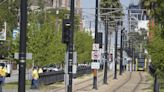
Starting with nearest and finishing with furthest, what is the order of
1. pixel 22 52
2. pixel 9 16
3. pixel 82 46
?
pixel 22 52 < pixel 82 46 < pixel 9 16

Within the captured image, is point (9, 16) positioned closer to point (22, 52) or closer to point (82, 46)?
point (82, 46)

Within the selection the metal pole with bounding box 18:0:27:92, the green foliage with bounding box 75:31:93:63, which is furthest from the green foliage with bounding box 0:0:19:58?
the metal pole with bounding box 18:0:27:92

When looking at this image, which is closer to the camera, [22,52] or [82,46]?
[22,52]

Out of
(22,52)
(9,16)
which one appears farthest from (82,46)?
(22,52)

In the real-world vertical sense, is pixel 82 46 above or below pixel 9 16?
below

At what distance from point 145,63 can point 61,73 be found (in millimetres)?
62680

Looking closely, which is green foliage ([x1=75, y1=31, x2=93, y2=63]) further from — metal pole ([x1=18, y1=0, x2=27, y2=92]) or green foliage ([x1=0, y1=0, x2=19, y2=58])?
metal pole ([x1=18, y1=0, x2=27, y2=92])

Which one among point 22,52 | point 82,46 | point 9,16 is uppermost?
point 9,16

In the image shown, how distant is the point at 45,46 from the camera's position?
156 feet

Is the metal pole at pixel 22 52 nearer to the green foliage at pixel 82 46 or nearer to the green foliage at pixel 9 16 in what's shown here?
the green foliage at pixel 82 46

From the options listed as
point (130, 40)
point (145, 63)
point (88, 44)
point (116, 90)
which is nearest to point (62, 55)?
point (116, 90)

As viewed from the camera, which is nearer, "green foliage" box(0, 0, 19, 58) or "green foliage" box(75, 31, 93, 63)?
"green foliage" box(75, 31, 93, 63)

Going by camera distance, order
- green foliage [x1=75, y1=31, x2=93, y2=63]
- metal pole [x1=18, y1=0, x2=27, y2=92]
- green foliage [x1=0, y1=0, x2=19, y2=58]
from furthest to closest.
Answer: green foliage [x1=0, y1=0, x2=19, y2=58] → green foliage [x1=75, y1=31, x2=93, y2=63] → metal pole [x1=18, y1=0, x2=27, y2=92]

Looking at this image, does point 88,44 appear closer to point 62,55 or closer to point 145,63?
point 62,55
